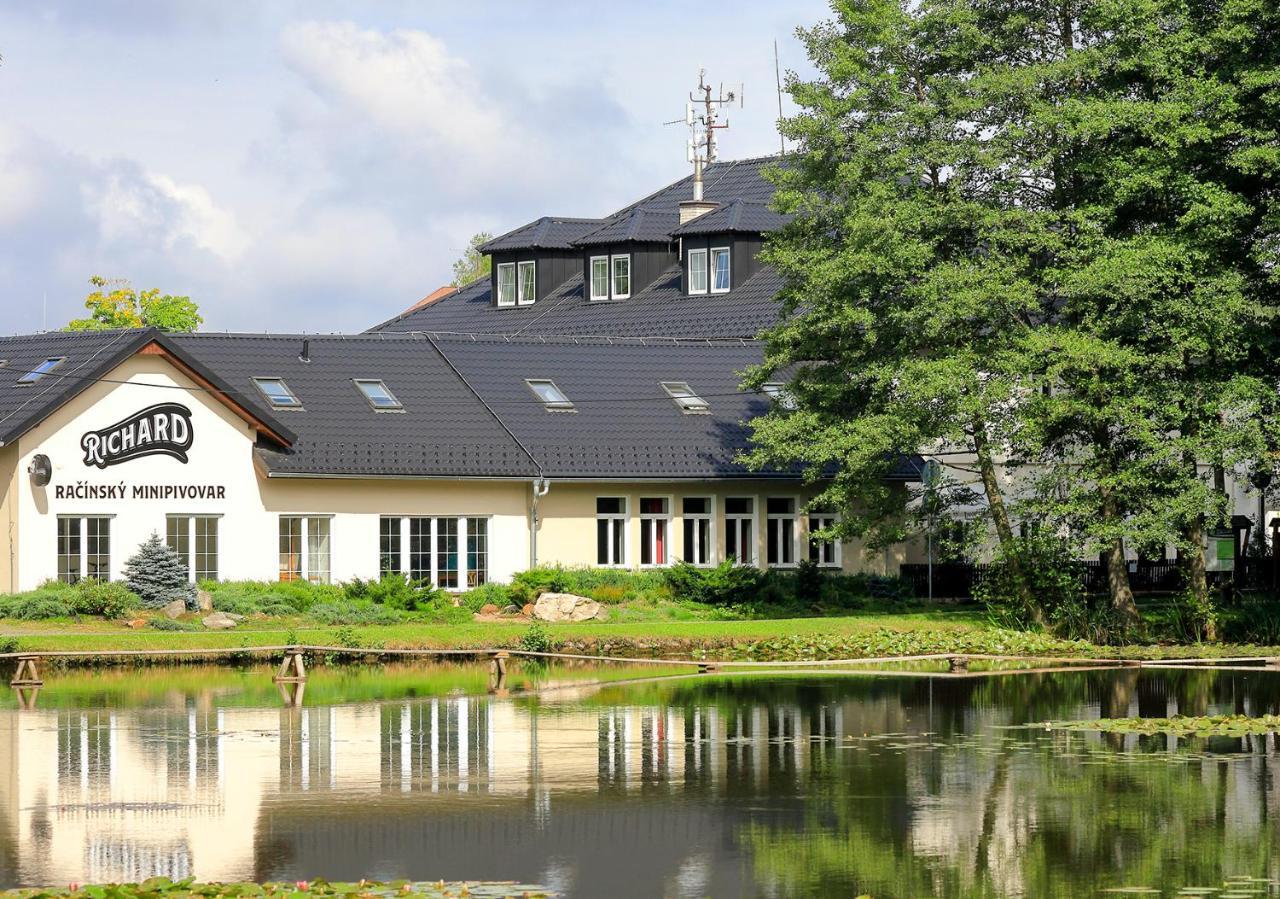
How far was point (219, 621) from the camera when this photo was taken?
4025 cm

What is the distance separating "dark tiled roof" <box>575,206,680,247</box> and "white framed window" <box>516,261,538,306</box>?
2311 millimetres

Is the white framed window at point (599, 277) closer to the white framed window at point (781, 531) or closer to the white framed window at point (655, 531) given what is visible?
the white framed window at point (781, 531)

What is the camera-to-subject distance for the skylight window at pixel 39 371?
4525 centimetres

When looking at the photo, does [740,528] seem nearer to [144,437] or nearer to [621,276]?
[144,437]

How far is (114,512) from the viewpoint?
1724 inches

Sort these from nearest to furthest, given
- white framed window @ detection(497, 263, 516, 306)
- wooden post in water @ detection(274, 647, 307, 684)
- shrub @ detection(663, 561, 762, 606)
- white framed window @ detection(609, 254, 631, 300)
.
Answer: wooden post in water @ detection(274, 647, 307, 684) < shrub @ detection(663, 561, 762, 606) < white framed window @ detection(609, 254, 631, 300) < white framed window @ detection(497, 263, 516, 306)

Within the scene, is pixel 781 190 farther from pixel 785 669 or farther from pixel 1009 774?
pixel 1009 774

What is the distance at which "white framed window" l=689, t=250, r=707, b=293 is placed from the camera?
63562 mm

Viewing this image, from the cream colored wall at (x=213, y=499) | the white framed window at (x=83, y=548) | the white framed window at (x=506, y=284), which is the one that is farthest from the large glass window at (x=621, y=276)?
the white framed window at (x=83, y=548)

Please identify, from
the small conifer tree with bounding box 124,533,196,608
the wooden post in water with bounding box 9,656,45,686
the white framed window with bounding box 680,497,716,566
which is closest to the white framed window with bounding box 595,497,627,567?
the white framed window with bounding box 680,497,716,566

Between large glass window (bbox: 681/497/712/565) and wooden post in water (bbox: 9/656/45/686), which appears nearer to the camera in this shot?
wooden post in water (bbox: 9/656/45/686)

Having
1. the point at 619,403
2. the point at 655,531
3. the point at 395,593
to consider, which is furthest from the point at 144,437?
the point at 655,531

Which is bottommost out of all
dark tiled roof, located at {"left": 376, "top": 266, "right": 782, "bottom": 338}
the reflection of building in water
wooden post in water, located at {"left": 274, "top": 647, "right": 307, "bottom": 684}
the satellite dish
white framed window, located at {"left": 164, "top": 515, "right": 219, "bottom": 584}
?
the reflection of building in water

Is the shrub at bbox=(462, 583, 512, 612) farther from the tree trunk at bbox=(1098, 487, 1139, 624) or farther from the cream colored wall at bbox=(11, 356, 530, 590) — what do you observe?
the tree trunk at bbox=(1098, 487, 1139, 624)
